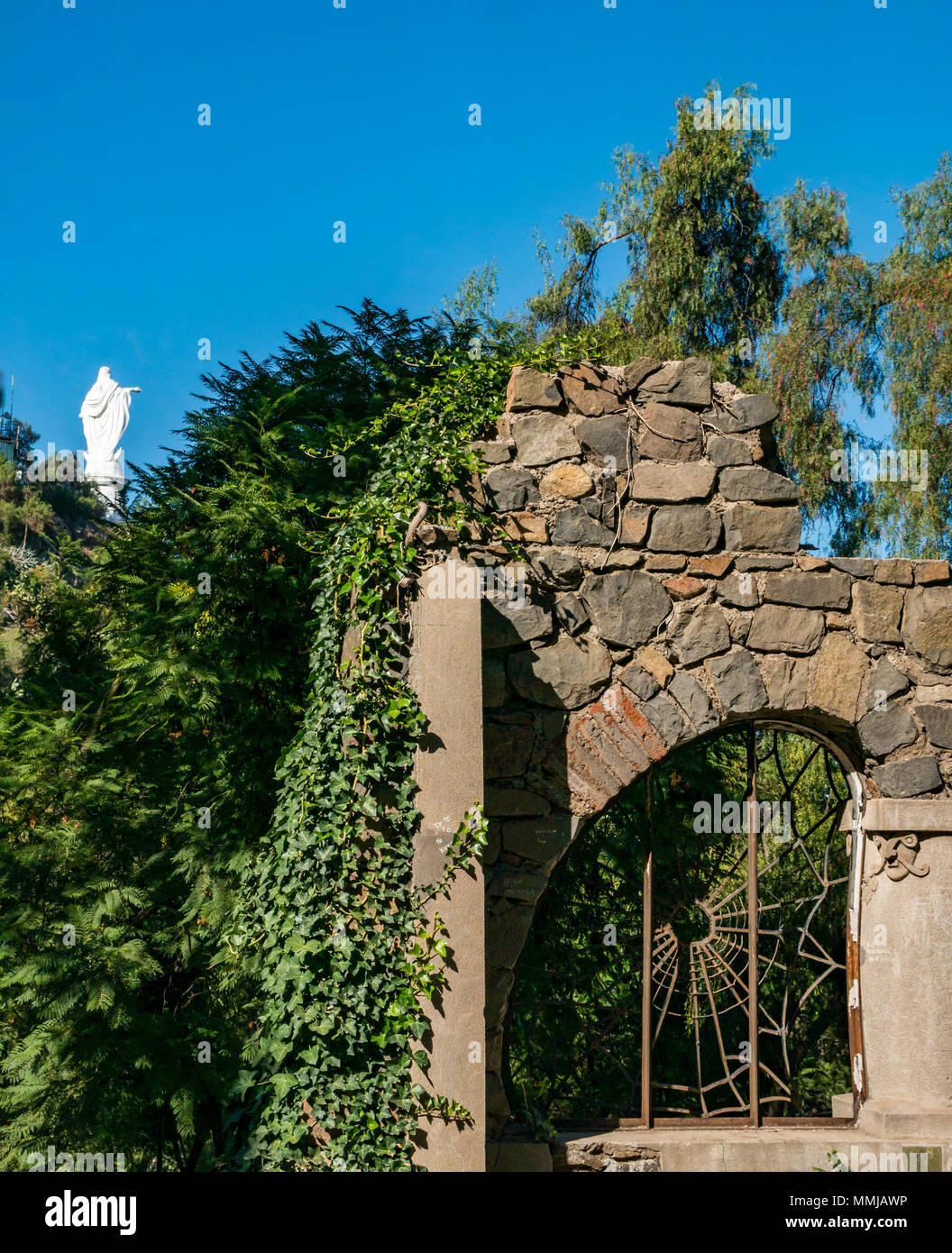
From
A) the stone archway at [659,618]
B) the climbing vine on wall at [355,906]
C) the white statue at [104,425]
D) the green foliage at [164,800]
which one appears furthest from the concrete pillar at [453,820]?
the white statue at [104,425]

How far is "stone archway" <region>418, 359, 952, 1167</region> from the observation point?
149 inches

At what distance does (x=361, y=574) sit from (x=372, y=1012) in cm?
156

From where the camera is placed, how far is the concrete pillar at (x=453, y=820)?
319 cm

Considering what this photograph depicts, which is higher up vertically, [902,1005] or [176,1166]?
[902,1005]

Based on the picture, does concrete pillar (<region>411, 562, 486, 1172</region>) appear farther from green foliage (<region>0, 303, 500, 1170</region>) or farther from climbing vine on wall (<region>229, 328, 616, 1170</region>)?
green foliage (<region>0, 303, 500, 1170</region>)

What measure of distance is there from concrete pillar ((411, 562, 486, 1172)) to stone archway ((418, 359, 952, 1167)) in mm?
367

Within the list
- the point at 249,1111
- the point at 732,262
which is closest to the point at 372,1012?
the point at 249,1111

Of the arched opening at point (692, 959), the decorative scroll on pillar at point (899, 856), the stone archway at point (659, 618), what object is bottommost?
the arched opening at point (692, 959)

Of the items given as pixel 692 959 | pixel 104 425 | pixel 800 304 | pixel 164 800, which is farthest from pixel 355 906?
pixel 104 425

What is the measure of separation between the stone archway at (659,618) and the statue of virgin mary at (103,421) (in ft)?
55.2

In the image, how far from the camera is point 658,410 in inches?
163

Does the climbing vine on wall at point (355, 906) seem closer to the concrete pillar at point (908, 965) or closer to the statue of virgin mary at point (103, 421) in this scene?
the concrete pillar at point (908, 965)

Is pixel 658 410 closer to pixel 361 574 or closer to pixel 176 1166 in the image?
pixel 361 574

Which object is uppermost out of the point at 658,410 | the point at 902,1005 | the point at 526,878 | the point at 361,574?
the point at 658,410
